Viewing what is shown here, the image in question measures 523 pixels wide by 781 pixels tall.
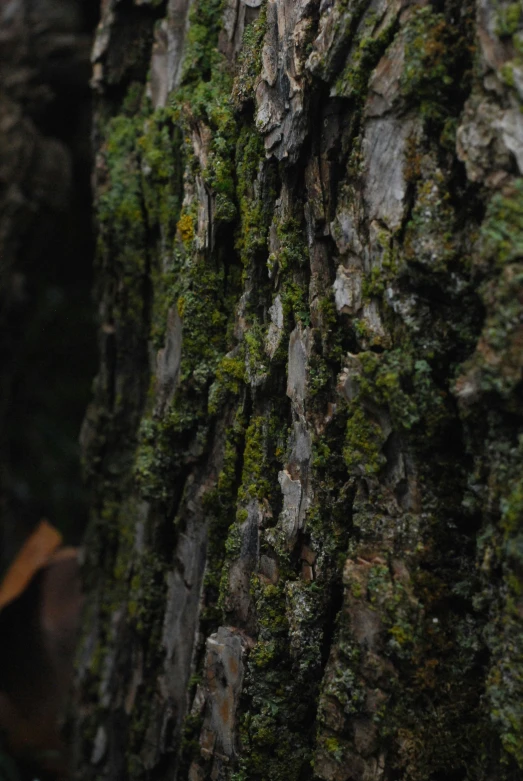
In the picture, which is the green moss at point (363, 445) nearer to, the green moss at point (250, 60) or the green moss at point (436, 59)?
the green moss at point (436, 59)

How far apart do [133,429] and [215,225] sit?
115 centimetres

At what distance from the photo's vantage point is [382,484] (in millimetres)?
1696

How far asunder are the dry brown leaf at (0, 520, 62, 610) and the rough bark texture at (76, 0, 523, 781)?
78.2 inches

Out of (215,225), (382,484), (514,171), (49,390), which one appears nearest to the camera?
(514,171)

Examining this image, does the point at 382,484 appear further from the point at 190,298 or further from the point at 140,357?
the point at 140,357

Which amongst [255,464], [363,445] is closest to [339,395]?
[363,445]

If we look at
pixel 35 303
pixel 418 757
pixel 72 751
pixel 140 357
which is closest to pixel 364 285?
pixel 418 757

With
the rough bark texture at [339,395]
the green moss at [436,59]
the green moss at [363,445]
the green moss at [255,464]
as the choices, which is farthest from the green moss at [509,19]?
the green moss at [255,464]

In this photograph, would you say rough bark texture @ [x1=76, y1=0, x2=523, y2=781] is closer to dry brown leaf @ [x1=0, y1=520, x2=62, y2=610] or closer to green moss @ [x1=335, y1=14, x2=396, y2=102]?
green moss @ [x1=335, y1=14, x2=396, y2=102]

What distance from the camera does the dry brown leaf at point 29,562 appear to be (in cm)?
420

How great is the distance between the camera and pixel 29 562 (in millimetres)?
4355

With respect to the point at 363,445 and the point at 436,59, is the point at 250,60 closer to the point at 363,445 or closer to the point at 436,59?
the point at 436,59

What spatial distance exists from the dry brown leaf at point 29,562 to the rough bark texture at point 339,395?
1987 millimetres

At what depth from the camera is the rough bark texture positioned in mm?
1542
